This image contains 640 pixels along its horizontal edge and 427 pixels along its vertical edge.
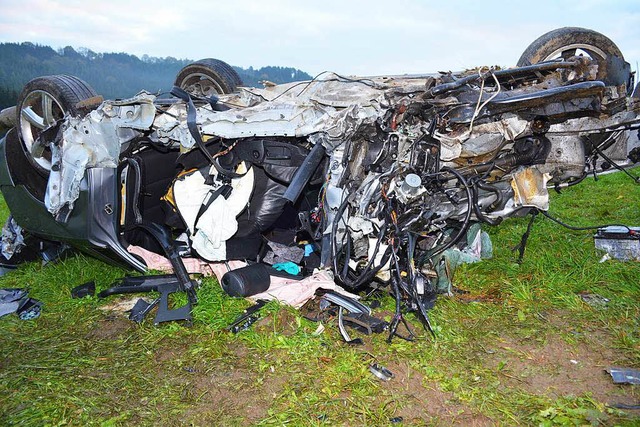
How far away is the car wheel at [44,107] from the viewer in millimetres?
4578

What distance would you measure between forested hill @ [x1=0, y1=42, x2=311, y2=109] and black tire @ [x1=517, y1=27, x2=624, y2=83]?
48.8 ft

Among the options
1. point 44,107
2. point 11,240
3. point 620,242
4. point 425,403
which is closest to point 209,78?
point 44,107

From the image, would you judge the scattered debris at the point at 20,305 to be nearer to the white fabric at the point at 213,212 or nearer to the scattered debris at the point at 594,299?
the white fabric at the point at 213,212

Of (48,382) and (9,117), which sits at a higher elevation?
(9,117)

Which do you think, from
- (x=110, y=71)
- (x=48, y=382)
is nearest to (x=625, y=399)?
(x=48, y=382)

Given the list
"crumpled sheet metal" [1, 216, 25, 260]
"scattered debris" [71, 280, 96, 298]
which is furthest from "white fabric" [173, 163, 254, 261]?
"crumpled sheet metal" [1, 216, 25, 260]

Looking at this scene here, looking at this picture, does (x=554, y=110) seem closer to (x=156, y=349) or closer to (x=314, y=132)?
(x=314, y=132)

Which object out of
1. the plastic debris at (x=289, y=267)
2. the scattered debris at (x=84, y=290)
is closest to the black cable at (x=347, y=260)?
the plastic debris at (x=289, y=267)

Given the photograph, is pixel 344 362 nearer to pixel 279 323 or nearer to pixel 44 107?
pixel 279 323

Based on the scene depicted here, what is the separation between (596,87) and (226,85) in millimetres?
3998

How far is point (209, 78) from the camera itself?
586 cm

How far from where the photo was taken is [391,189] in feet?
12.3

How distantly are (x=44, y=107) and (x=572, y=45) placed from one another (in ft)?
16.5

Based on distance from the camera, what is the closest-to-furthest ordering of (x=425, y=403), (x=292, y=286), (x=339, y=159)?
1. (x=425, y=403)
2. (x=339, y=159)
3. (x=292, y=286)
